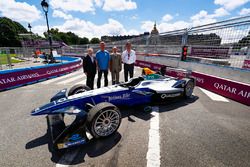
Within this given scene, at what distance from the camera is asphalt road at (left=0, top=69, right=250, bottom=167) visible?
201 cm

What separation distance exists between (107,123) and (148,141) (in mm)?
794

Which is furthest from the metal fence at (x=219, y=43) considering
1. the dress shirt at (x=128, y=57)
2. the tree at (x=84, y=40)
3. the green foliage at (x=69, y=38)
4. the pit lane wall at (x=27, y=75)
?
the tree at (x=84, y=40)

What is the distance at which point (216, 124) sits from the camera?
9.72 feet

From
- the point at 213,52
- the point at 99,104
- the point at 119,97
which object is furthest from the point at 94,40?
the point at 99,104

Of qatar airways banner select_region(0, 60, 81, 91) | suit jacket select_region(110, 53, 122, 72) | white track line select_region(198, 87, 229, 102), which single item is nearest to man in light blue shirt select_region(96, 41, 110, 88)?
suit jacket select_region(110, 53, 122, 72)

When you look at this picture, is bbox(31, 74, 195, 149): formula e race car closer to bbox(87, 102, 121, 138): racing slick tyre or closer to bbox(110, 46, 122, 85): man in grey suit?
bbox(87, 102, 121, 138): racing slick tyre

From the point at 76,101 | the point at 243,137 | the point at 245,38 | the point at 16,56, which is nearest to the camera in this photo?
the point at 243,137

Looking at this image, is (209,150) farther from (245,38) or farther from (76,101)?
(245,38)

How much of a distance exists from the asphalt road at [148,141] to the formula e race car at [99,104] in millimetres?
241

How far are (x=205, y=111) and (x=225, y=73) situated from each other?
10.2ft

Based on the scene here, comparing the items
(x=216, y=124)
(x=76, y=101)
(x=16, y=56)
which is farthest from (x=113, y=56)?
(x=16, y=56)

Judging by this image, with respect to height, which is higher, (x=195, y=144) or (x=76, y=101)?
(x=76, y=101)

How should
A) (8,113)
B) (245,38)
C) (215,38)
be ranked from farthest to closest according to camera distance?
1. (215,38)
2. (245,38)
3. (8,113)

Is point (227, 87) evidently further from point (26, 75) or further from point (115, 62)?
point (26, 75)
